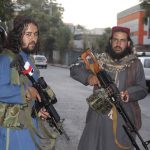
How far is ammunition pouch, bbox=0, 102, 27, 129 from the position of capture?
14.2ft

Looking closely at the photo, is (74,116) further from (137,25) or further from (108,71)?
(137,25)

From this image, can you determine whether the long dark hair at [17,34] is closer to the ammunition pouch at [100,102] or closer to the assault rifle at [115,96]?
the assault rifle at [115,96]

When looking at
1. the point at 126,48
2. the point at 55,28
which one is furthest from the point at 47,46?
the point at 126,48

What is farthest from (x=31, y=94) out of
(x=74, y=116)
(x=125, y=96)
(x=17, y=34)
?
(x=74, y=116)

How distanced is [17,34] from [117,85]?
1.48 m

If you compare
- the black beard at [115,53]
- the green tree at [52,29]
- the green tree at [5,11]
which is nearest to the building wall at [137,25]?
the green tree at [52,29]

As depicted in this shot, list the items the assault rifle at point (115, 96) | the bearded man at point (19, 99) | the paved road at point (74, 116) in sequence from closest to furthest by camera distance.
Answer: the bearded man at point (19, 99) → the assault rifle at point (115, 96) → the paved road at point (74, 116)

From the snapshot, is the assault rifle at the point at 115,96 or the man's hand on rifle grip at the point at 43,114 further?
the assault rifle at the point at 115,96

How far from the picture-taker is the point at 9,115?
4332mm

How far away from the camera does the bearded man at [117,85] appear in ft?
18.4

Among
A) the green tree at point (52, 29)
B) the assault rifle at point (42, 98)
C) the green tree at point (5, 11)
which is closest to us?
the assault rifle at point (42, 98)

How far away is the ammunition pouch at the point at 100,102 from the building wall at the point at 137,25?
60.9m

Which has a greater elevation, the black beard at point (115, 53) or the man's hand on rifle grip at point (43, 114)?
the black beard at point (115, 53)

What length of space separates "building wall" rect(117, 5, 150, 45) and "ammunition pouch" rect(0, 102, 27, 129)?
62.2m
